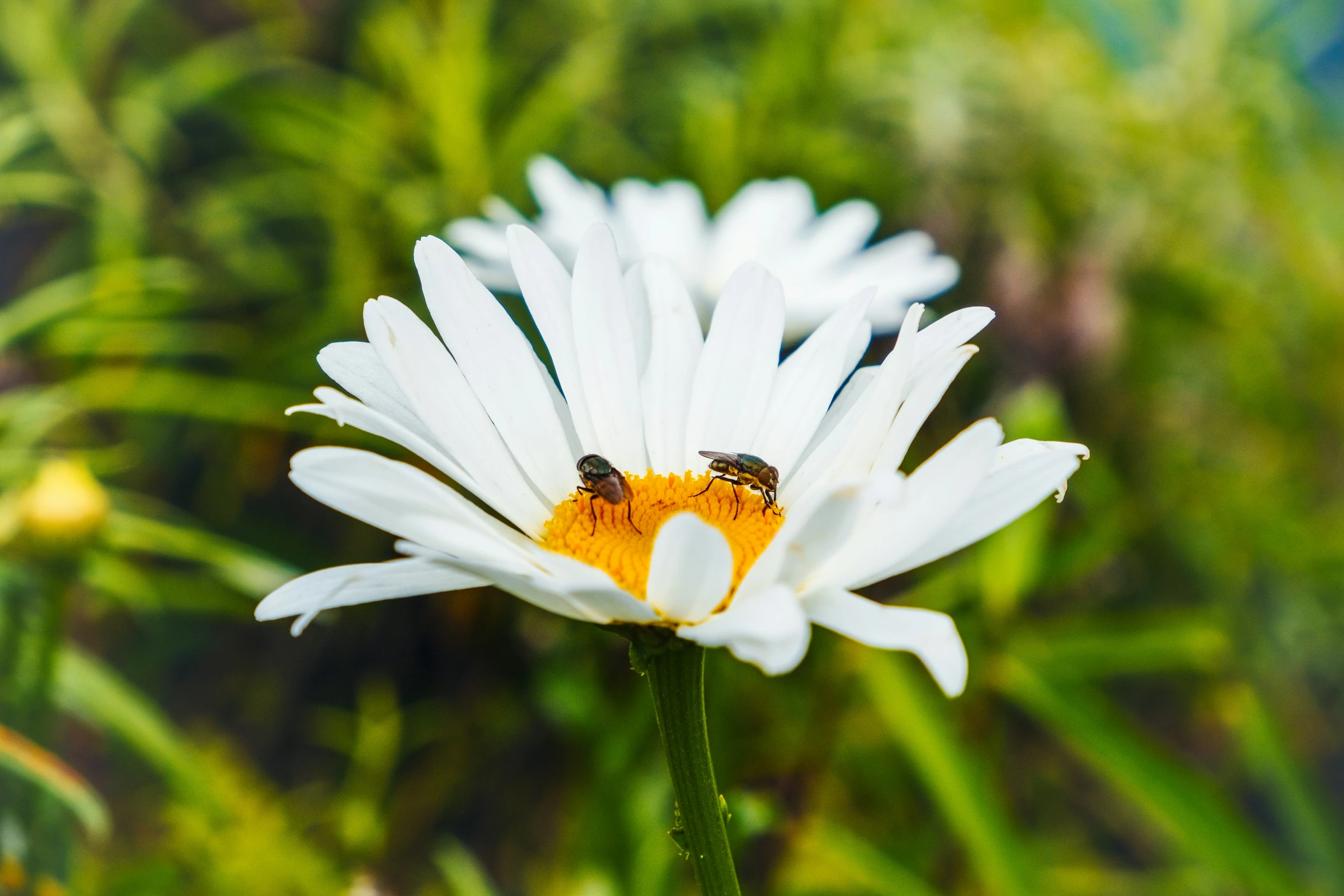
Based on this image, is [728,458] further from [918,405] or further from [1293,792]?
[1293,792]

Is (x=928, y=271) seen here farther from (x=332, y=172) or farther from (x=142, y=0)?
(x=142, y=0)

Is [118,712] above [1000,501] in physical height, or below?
above

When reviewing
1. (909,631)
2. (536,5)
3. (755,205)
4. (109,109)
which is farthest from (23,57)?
(909,631)

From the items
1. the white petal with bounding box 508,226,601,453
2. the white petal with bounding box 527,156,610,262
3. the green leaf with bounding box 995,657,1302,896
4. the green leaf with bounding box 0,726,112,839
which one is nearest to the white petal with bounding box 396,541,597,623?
the white petal with bounding box 508,226,601,453

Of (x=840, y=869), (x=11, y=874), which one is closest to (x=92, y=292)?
(x=11, y=874)

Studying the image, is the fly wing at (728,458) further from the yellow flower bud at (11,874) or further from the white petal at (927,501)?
the yellow flower bud at (11,874)

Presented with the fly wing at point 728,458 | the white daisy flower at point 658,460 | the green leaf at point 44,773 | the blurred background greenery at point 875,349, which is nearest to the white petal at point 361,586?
the white daisy flower at point 658,460
